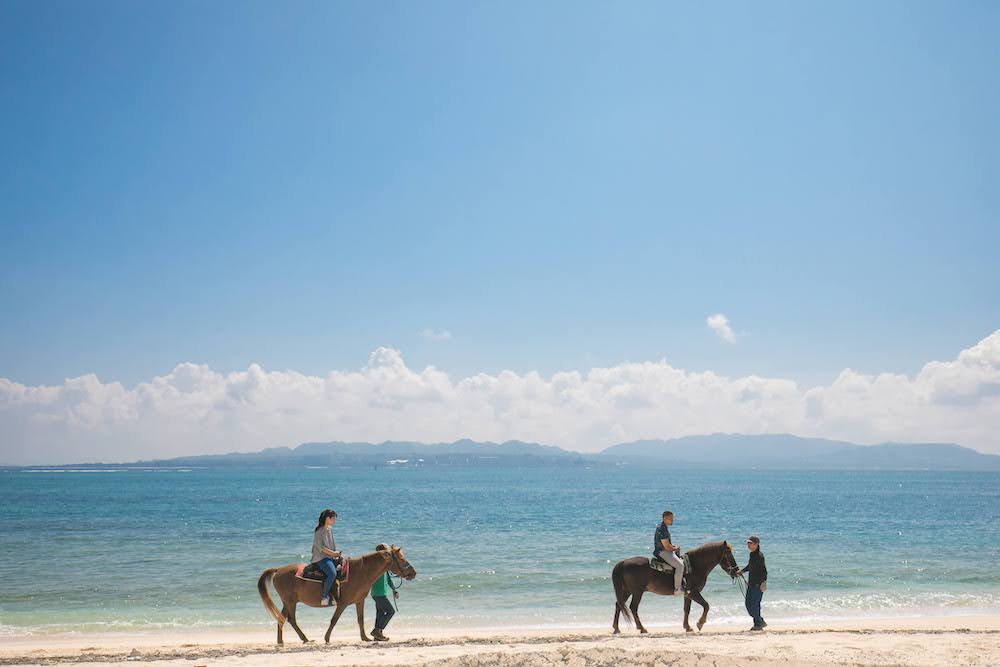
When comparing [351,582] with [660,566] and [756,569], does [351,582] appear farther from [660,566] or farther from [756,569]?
[756,569]

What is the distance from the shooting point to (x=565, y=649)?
33.4 feet

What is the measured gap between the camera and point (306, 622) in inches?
662

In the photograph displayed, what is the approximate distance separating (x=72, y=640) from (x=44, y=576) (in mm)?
10582

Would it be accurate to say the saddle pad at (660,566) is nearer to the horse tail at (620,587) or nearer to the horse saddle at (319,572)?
the horse tail at (620,587)

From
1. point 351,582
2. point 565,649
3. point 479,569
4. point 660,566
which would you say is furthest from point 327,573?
point 479,569

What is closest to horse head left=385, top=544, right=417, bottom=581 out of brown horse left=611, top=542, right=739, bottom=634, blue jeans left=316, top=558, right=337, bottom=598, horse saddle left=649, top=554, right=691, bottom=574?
blue jeans left=316, top=558, right=337, bottom=598

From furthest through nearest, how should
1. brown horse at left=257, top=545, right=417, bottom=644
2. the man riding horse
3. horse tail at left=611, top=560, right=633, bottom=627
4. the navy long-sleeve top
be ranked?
1. the navy long-sleeve top
2. horse tail at left=611, top=560, right=633, bottom=627
3. the man riding horse
4. brown horse at left=257, top=545, right=417, bottom=644

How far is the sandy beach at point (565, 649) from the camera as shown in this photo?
9.91m

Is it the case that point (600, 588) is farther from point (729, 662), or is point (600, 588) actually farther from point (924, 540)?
point (924, 540)

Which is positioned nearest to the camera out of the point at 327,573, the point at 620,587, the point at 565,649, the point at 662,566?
the point at 565,649

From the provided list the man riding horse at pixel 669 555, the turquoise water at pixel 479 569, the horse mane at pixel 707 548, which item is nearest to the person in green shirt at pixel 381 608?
the turquoise water at pixel 479 569

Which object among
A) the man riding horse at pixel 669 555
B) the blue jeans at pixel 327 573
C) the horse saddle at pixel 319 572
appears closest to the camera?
the blue jeans at pixel 327 573

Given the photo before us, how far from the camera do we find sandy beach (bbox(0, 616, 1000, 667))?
991 centimetres

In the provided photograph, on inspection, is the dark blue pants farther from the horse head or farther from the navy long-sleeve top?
the navy long-sleeve top
